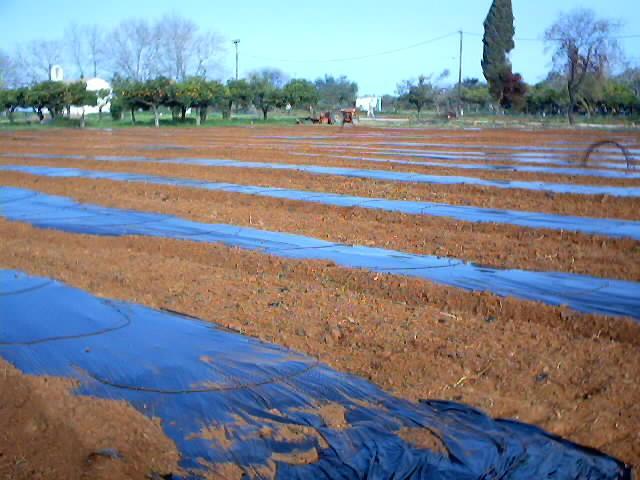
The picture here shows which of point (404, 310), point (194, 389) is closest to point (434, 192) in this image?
point (404, 310)

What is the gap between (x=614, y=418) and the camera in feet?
17.0

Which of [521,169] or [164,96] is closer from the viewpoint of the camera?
[521,169]

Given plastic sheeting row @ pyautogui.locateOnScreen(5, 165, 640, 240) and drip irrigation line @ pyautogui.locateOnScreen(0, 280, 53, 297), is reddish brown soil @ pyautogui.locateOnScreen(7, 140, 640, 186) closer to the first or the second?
plastic sheeting row @ pyautogui.locateOnScreen(5, 165, 640, 240)

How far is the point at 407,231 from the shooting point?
12.0 metres

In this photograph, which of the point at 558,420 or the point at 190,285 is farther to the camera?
the point at 190,285

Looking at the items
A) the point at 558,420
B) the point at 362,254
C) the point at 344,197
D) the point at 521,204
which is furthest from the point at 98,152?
the point at 558,420

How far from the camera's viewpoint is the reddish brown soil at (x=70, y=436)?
4.38 m

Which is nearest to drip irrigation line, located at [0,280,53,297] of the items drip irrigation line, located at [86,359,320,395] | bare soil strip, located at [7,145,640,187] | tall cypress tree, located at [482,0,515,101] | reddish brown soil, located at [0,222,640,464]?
reddish brown soil, located at [0,222,640,464]

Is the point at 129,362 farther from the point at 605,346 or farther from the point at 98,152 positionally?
the point at 98,152

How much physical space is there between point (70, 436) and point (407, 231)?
25.8ft

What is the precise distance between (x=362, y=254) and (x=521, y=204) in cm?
569

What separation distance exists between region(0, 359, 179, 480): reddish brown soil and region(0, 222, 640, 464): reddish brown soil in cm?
175

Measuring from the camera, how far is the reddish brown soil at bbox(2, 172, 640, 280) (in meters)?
9.95

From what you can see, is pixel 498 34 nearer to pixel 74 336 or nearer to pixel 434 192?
pixel 434 192
